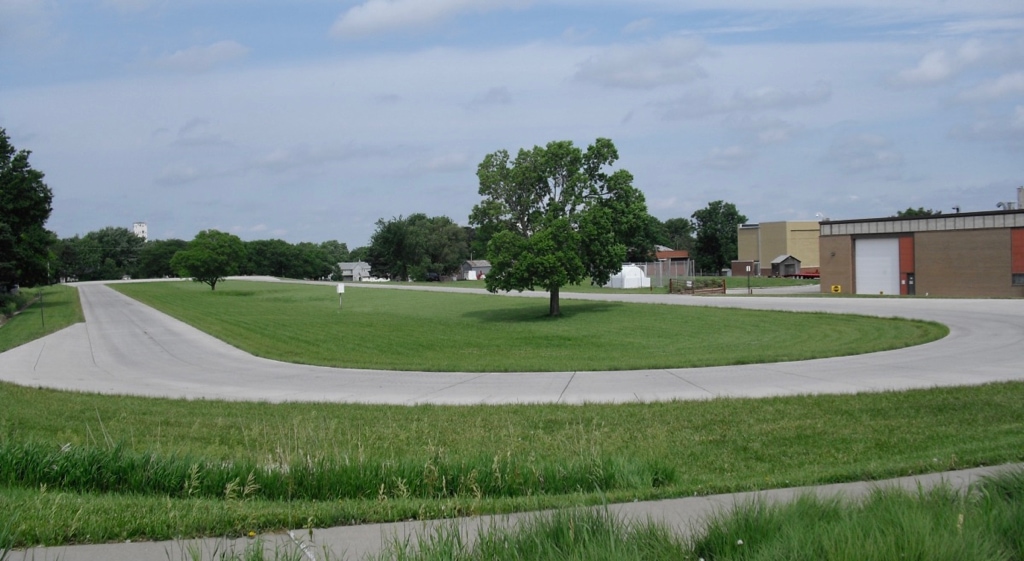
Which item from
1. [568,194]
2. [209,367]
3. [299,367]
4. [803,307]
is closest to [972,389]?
[299,367]

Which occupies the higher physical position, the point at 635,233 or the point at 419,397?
the point at 635,233

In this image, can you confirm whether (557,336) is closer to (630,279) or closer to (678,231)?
(630,279)

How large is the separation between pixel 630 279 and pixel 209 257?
4451cm

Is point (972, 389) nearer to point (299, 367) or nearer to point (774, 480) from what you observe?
point (774, 480)

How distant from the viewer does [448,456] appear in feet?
28.2

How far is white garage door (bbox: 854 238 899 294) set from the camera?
209 ft

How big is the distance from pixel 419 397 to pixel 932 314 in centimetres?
2769

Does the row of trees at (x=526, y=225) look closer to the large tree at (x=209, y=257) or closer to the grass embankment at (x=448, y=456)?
the large tree at (x=209, y=257)

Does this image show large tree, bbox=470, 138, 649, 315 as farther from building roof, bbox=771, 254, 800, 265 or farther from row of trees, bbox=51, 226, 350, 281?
row of trees, bbox=51, 226, 350, 281

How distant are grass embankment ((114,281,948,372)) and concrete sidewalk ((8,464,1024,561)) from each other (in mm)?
12458

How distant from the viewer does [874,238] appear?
6500 centimetres

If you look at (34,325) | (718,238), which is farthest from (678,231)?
(34,325)

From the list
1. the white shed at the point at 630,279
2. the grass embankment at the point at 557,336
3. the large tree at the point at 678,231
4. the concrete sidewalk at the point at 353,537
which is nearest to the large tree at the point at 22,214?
the grass embankment at the point at 557,336

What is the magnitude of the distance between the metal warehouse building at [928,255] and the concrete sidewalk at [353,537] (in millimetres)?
59095
